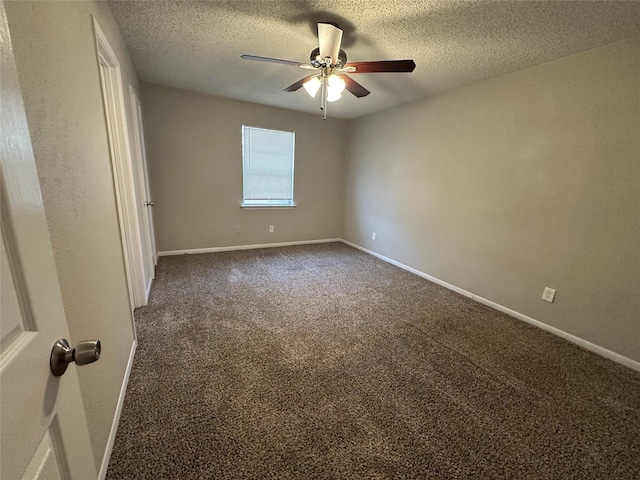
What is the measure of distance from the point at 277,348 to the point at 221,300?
98 cm

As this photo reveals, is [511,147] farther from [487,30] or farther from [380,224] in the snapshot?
[380,224]

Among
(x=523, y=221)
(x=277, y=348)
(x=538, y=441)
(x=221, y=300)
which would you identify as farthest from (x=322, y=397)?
(x=523, y=221)

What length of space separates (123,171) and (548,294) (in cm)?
379

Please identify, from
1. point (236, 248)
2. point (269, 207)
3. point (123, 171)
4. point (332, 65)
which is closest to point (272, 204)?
point (269, 207)

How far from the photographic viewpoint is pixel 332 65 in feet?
6.75

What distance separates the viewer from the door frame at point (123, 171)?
185 centimetres

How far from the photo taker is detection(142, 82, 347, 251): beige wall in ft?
11.9

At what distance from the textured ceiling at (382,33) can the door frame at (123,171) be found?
1.22 feet

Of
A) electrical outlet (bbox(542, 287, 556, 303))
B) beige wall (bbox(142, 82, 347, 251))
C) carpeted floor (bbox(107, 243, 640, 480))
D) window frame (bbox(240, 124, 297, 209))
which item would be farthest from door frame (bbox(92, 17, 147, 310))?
electrical outlet (bbox(542, 287, 556, 303))

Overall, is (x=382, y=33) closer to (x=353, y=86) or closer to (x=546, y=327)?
(x=353, y=86)

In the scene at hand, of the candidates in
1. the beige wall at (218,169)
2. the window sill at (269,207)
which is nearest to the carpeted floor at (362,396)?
the beige wall at (218,169)

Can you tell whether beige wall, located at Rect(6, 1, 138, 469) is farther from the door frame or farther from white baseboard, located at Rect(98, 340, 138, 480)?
the door frame

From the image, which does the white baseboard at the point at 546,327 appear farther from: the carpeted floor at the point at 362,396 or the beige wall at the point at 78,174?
the beige wall at the point at 78,174

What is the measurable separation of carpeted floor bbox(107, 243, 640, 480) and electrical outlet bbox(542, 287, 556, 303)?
295 mm
